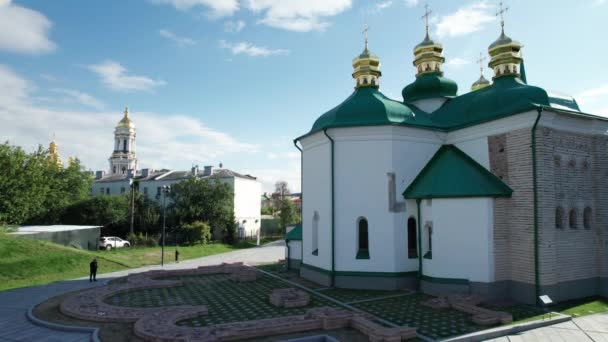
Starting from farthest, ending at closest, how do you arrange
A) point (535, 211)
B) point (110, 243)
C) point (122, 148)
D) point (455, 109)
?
point (122, 148) < point (110, 243) < point (455, 109) < point (535, 211)

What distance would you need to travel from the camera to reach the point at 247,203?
47469 millimetres

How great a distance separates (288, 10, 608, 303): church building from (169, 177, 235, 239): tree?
75.3 ft

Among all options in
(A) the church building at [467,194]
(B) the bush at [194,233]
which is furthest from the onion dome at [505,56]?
(B) the bush at [194,233]

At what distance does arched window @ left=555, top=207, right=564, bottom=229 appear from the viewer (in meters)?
12.9

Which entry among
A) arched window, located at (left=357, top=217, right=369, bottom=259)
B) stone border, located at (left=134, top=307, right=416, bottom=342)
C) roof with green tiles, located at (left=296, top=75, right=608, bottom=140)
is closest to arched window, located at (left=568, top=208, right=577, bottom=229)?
roof with green tiles, located at (left=296, top=75, right=608, bottom=140)

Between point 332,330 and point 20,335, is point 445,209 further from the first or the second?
point 20,335

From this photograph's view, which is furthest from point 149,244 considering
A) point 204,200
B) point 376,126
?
A: point 376,126

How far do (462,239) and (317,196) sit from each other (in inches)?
232

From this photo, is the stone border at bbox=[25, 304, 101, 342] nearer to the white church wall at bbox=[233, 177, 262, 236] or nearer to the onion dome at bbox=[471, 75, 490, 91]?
the onion dome at bbox=[471, 75, 490, 91]

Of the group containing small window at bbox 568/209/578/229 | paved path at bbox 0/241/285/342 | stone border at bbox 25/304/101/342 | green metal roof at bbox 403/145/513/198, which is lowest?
paved path at bbox 0/241/285/342

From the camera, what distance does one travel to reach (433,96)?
18562 millimetres

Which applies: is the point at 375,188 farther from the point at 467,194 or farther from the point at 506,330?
the point at 506,330

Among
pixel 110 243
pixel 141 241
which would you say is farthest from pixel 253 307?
pixel 110 243

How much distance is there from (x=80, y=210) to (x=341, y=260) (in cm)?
3454
